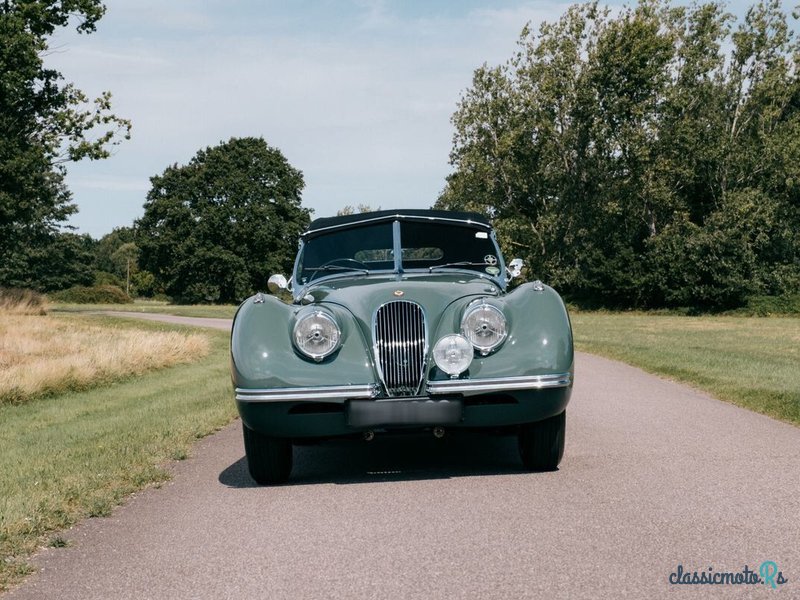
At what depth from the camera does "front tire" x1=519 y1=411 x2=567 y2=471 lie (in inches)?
233

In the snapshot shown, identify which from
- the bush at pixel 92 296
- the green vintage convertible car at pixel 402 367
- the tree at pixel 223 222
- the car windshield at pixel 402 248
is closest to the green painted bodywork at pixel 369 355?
the green vintage convertible car at pixel 402 367

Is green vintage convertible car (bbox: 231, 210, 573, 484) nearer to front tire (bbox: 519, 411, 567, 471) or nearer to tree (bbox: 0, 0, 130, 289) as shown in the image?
front tire (bbox: 519, 411, 567, 471)

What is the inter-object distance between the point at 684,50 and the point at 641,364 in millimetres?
36699

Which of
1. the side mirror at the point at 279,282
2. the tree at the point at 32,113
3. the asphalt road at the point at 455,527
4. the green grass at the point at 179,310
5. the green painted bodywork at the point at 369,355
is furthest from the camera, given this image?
the green grass at the point at 179,310

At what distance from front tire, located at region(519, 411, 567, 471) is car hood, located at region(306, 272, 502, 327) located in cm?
102

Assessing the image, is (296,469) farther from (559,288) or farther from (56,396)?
(559,288)

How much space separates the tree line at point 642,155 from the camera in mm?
45531

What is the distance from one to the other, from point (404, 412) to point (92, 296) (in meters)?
74.7

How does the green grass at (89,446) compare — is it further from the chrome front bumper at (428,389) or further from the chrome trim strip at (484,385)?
the chrome trim strip at (484,385)

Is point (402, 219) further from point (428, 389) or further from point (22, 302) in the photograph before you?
point (22, 302)

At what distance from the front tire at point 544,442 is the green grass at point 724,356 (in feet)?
13.1

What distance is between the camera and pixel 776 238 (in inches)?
1845

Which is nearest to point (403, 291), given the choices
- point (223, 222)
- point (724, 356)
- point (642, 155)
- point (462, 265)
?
point (462, 265)

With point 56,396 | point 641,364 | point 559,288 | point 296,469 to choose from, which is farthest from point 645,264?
point 296,469
